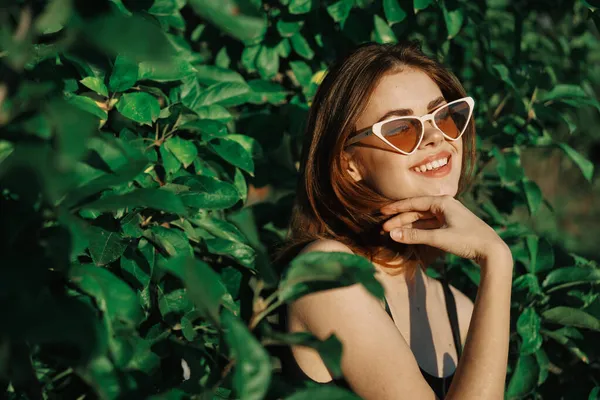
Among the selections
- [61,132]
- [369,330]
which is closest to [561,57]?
[369,330]

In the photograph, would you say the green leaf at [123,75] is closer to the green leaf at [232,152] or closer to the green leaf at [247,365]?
the green leaf at [232,152]

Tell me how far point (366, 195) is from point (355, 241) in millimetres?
170

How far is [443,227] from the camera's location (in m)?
1.89

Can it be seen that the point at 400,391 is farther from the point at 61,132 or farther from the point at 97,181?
the point at 61,132

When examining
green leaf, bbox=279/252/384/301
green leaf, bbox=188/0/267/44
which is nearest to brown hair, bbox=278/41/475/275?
green leaf, bbox=279/252/384/301

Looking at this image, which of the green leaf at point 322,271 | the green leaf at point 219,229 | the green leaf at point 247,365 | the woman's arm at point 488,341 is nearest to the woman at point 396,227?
the woman's arm at point 488,341

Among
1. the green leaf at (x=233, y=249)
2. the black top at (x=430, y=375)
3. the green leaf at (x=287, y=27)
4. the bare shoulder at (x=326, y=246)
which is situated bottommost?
the black top at (x=430, y=375)

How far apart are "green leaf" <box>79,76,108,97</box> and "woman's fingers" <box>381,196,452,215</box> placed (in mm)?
876

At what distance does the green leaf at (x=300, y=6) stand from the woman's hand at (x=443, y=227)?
72 cm

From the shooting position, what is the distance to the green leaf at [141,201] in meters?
1.06

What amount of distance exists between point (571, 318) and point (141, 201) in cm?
150

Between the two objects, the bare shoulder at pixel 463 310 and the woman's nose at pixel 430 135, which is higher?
the woman's nose at pixel 430 135

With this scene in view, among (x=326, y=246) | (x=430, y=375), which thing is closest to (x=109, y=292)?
(x=326, y=246)

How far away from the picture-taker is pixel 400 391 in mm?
1687
